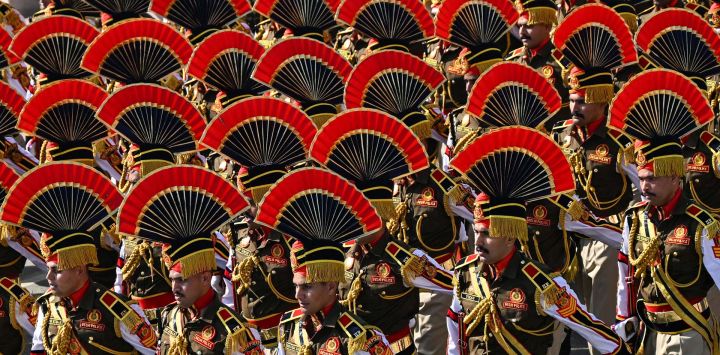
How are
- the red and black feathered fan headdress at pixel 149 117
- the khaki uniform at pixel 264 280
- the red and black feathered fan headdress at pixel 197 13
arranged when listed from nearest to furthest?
the khaki uniform at pixel 264 280 → the red and black feathered fan headdress at pixel 149 117 → the red and black feathered fan headdress at pixel 197 13

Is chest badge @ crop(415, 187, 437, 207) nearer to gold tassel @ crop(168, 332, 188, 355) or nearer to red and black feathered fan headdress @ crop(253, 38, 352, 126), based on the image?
red and black feathered fan headdress @ crop(253, 38, 352, 126)

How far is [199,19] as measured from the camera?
59.0 ft

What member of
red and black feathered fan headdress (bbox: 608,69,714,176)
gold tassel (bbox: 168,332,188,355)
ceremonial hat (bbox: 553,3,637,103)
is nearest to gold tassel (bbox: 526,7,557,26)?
ceremonial hat (bbox: 553,3,637,103)

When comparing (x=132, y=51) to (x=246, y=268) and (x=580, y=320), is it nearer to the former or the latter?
(x=246, y=268)

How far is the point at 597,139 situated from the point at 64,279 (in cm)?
601

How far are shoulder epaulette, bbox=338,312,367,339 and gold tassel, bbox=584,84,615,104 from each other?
5085 mm

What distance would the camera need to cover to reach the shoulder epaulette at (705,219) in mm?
11570

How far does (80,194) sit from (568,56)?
5.90 meters

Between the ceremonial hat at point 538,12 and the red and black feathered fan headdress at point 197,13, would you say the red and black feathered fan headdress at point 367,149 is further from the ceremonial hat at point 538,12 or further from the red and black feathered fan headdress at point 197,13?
the red and black feathered fan headdress at point 197,13

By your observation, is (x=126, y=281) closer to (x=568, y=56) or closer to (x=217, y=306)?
(x=217, y=306)

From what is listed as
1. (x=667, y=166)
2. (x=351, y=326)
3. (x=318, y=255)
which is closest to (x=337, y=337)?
(x=351, y=326)

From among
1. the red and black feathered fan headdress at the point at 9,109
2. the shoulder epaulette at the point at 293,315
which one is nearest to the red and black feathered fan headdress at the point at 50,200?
the shoulder epaulette at the point at 293,315

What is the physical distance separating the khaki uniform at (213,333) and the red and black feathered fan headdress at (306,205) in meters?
0.83

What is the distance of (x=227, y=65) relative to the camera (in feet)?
50.8
